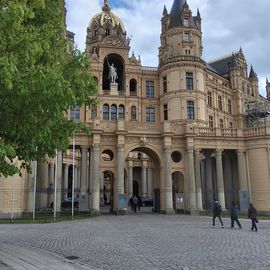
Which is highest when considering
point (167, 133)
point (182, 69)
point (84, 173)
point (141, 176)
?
point (182, 69)

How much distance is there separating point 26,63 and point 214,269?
25.8ft

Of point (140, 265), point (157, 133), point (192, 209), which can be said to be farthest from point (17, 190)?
point (140, 265)

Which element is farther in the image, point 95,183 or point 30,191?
point 95,183

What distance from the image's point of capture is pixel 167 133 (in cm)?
4156

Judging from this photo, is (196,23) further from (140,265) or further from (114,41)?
(140,265)

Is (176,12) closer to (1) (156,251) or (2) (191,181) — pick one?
(2) (191,181)

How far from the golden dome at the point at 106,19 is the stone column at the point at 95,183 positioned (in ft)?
132

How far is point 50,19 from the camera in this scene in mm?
13266

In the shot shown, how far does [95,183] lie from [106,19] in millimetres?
44992

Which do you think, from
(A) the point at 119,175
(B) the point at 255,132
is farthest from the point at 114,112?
(B) the point at 255,132

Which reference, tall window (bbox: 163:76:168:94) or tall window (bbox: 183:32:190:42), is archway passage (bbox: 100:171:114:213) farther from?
tall window (bbox: 183:32:190:42)

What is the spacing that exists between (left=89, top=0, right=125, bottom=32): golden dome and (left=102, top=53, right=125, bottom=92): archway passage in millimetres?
9450

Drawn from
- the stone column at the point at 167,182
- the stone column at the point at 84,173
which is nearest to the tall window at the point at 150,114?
the stone column at the point at 167,182

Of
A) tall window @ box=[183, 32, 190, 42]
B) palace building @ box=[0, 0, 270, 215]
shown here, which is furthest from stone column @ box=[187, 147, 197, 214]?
tall window @ box=[183, 32, 190, 42]
